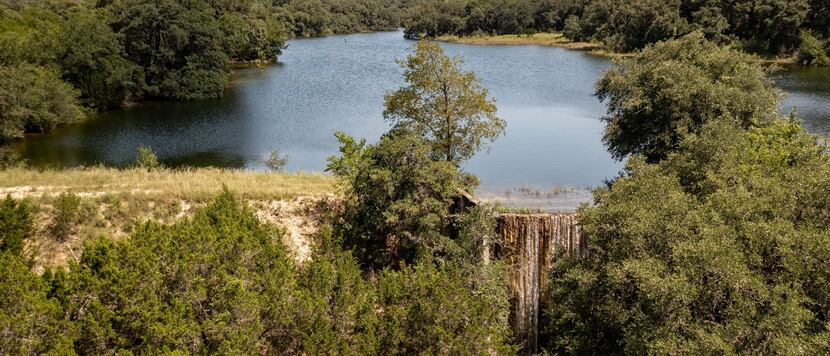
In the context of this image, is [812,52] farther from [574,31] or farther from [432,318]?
[432,318]

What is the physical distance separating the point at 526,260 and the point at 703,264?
8.76 meters

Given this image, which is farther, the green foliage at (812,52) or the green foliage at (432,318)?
the green foliage at (812,52)

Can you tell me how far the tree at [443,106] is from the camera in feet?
73.3

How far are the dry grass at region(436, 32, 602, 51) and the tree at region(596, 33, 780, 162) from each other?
74.0 metres

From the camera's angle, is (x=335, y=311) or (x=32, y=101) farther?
(x=32, y=101)

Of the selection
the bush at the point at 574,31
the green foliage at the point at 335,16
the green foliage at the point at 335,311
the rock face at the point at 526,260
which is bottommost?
the rock face at the point at 526,260

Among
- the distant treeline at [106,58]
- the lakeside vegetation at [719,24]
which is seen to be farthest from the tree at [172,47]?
the lakeside vegetation at [719,24]

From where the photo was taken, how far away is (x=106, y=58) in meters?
56.8

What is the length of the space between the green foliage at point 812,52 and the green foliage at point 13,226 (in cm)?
8670

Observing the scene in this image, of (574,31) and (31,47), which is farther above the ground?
(31,47)

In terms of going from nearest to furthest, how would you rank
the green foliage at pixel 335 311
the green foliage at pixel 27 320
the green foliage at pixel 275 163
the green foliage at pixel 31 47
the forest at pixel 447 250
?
the green foliage at pixel 27 320 → the forest at pixel 447 250 → the green foliage at pixel 335 311 → the green foliage at pixel 275 163 → the green foliage at pixel 31 47

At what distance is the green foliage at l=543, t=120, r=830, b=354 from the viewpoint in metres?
13.0

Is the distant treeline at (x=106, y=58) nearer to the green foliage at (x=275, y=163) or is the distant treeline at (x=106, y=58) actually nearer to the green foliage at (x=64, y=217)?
the green foliage at (x=275, y=163)

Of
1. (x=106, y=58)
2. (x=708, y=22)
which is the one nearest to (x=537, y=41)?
(x=708, y=22)
